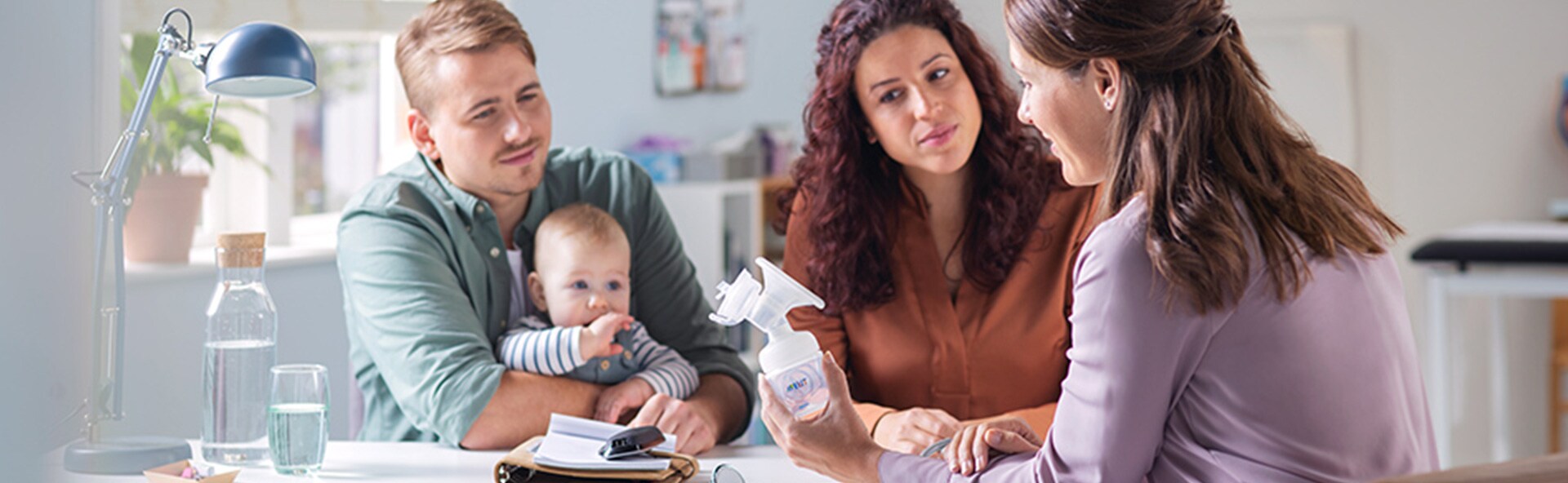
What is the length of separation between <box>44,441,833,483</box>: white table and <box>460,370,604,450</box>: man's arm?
3 centimetres

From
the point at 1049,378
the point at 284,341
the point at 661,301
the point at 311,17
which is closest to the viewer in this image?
the point at 1049,378

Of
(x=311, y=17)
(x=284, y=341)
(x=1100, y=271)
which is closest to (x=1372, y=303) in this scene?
(x=1100, y=271)

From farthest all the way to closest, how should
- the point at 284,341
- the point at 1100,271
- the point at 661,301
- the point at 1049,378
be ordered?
the point at 284,341
the point at 661,301
the point at 1049,378
the point at 1100,271

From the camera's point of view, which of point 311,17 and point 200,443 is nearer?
point 200,443

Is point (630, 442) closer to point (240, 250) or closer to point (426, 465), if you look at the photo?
point (426, 465)

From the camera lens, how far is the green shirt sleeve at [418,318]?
1.75 m

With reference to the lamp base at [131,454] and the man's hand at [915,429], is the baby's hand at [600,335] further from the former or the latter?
the lamp base at [131,454]

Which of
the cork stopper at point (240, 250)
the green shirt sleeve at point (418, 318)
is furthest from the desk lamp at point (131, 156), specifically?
the green shirt sleeve at point (418, 318)

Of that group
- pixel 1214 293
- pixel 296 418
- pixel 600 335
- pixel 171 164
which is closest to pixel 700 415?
pixel 600 335

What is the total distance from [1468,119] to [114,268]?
4523mm

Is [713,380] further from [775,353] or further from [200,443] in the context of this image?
[200,443]

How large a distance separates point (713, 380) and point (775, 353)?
23.1 inches

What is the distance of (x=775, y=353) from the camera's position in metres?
1.43

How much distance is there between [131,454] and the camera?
1571 millimetres
